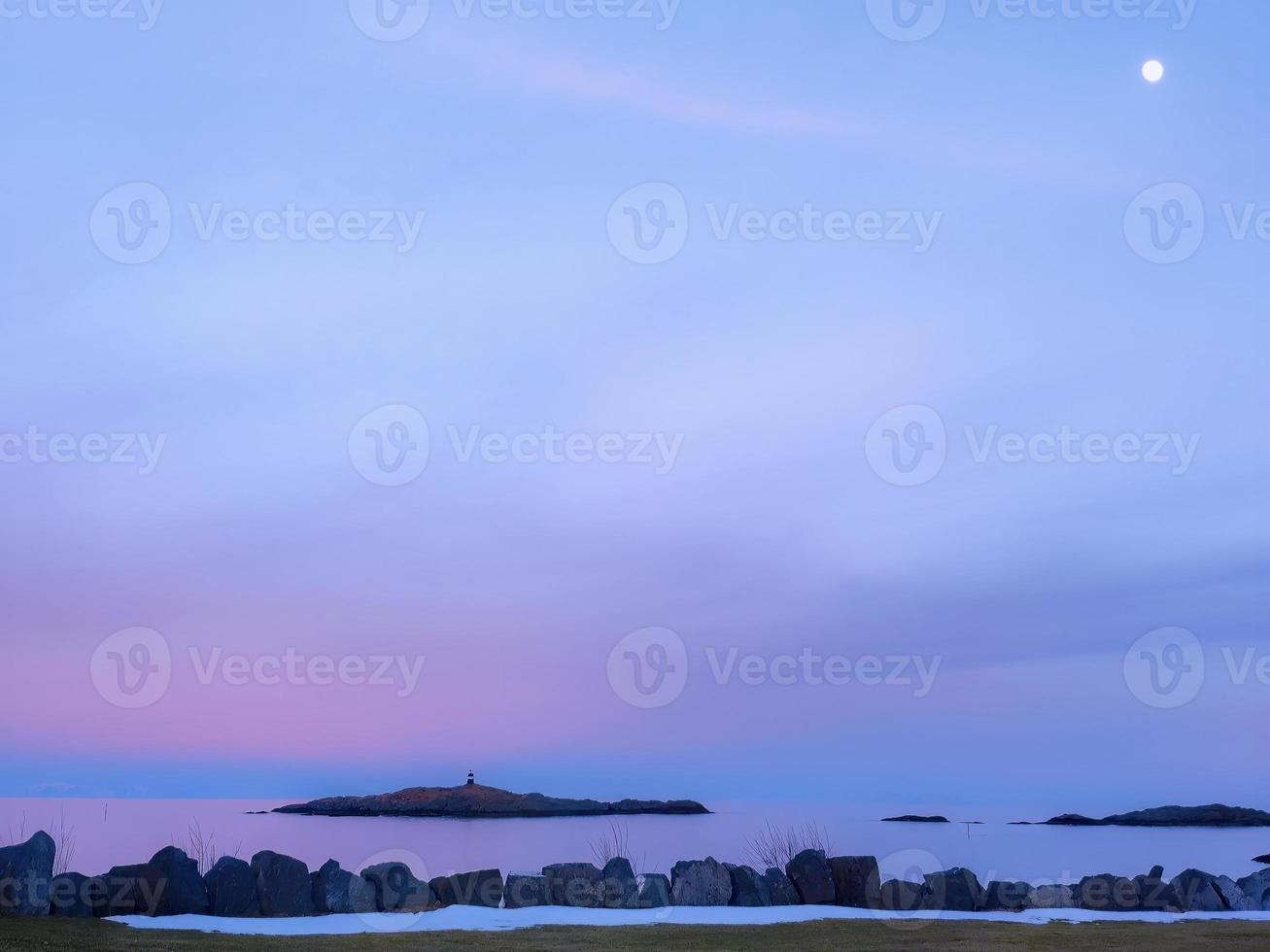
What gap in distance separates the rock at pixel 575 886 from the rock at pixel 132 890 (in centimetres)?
452

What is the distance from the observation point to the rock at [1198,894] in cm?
1547

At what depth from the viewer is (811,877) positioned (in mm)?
15180

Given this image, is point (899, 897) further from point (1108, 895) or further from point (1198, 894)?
point (1198, 894)

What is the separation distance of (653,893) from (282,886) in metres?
4.45

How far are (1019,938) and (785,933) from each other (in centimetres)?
245

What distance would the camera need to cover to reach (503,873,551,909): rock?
1437cm

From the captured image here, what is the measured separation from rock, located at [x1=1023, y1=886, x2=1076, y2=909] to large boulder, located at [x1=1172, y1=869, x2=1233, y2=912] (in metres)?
1.45

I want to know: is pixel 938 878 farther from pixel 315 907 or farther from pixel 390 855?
pixel 390 855

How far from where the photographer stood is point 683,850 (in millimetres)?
23438

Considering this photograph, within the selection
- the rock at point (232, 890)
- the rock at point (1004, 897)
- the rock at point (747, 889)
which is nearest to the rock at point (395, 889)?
the rock at point (232, 890)

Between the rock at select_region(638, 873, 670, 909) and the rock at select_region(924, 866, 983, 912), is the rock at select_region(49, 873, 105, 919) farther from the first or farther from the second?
the rock at select_region(924, 866, 983, 912)

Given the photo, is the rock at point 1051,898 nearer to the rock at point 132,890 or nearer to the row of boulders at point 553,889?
the row of boulders at point 553,889

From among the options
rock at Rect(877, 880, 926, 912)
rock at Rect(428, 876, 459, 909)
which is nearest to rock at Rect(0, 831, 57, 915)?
rock at Rect(428, 876, 459, 909)

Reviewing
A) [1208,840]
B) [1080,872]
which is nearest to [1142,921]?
[1080,872]
